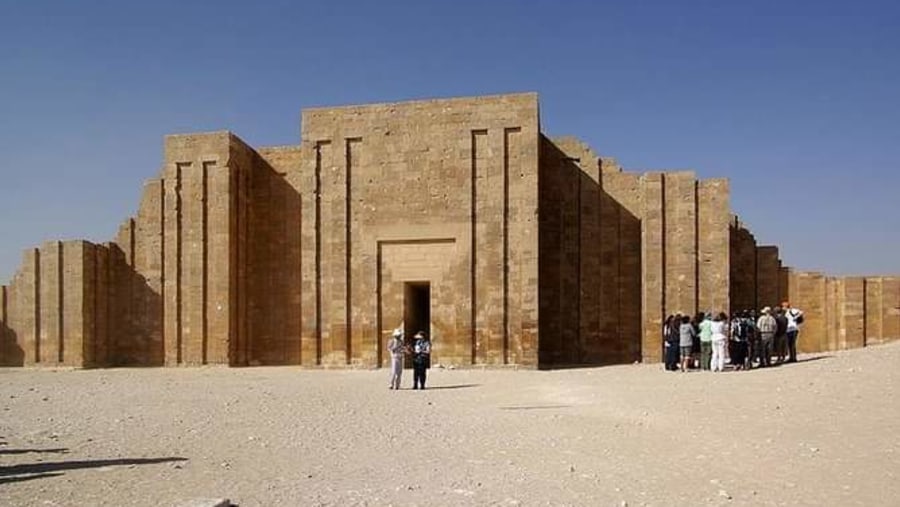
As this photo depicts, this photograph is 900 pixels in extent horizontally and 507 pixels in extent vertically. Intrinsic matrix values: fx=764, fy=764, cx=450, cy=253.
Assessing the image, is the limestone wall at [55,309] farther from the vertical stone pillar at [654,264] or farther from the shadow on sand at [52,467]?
the vertical stone pillar at [654,264]

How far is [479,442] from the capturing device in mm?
9977

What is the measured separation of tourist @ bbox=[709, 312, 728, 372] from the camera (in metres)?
18.2

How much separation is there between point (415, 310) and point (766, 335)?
10421mm

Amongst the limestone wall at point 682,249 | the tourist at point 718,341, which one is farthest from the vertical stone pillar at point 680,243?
the tourist at point 718,341

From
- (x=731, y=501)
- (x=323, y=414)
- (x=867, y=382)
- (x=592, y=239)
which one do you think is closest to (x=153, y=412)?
(x=323, y=414)

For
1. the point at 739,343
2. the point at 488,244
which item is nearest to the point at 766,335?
the point at 739,343

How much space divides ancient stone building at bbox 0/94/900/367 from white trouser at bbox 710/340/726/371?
15.8 ft

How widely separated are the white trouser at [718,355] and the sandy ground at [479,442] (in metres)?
0.98

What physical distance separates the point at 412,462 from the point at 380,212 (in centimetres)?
1492

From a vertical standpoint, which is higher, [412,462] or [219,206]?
[219,206]

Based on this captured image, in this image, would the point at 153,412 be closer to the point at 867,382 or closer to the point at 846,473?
the point at 846,473

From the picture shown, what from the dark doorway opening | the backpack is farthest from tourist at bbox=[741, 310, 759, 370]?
the dark doorway opening

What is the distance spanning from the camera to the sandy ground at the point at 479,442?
7.27 meters

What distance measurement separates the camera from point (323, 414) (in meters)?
12.8
